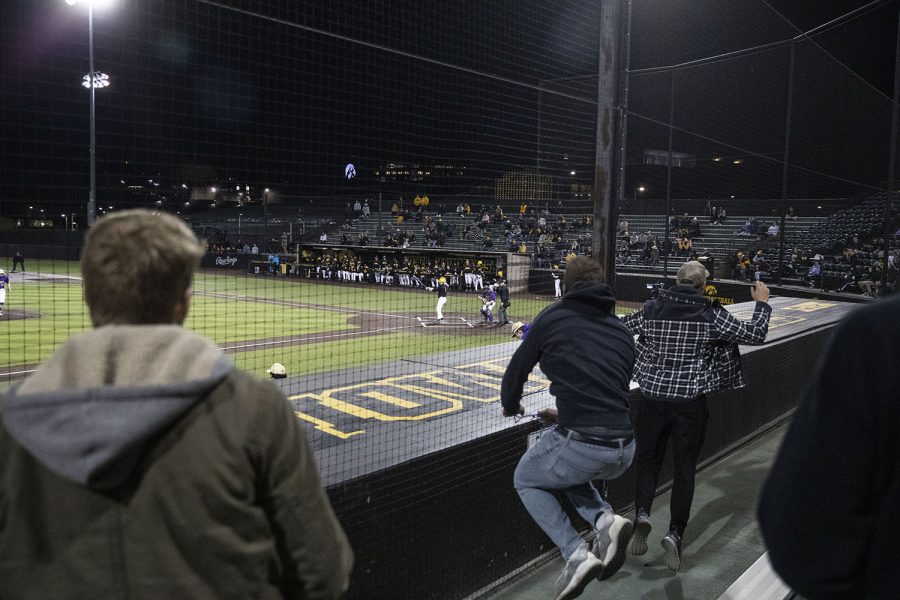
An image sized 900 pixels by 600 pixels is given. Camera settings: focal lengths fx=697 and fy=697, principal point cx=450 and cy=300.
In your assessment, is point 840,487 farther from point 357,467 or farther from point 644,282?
point 644,282

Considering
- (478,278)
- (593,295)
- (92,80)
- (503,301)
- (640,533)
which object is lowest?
(640,533)

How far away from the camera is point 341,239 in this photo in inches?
1228

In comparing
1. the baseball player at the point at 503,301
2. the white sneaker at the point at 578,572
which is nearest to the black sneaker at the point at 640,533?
the white sneaker at the point at 578,572

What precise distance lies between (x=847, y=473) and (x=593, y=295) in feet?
7.01

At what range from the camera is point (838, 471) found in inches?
41.7

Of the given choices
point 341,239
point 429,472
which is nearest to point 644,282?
point 341,239

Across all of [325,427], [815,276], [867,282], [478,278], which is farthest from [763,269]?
[325,427]

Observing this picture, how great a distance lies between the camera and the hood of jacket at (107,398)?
1277 millimetres

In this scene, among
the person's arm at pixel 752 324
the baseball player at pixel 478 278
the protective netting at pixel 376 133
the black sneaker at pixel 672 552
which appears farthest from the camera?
the baseball player at pixel 478 278

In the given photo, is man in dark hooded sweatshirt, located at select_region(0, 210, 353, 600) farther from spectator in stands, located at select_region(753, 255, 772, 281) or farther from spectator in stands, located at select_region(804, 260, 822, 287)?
spectator in stands, located at select_region(753, 255, 772, 281)

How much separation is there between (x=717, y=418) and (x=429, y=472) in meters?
3.99

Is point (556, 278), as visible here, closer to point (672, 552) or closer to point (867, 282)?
point (672, 552)

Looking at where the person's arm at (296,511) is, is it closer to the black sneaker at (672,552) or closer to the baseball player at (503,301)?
the black sneaker at (672,552)

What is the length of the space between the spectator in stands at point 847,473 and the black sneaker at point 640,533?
11.3 ft
